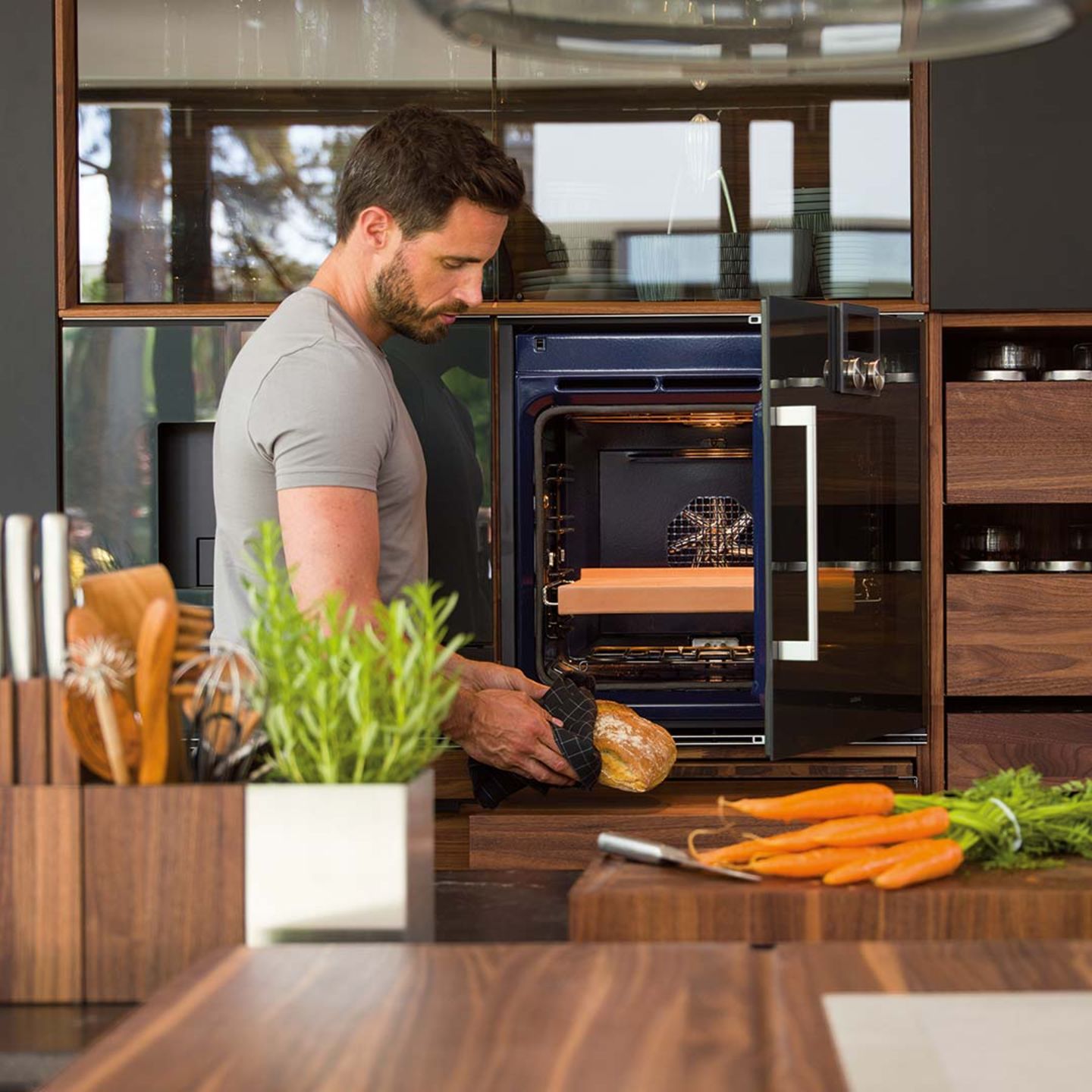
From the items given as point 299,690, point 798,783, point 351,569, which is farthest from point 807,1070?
point 798,783

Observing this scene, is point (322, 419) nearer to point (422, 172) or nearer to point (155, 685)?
point (422, 172)

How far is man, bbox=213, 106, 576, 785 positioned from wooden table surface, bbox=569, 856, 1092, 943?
0.50 metres

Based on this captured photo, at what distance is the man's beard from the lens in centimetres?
199

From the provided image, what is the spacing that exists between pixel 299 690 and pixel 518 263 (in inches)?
73.7

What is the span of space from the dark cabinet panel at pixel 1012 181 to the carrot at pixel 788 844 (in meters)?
1.61

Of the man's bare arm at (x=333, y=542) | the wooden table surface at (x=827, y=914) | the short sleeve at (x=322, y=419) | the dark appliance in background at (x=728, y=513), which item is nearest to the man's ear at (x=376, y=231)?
the short sleeve at (x=322, y=419)

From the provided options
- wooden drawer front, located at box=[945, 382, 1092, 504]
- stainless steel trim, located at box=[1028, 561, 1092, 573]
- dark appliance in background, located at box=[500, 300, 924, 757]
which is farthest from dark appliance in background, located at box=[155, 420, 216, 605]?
stainless steel trim, located at box=[1028, 561, 1092, 573]

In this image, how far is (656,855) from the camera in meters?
1.34

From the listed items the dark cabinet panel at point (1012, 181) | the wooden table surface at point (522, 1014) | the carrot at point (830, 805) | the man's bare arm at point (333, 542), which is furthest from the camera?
the dark cabinet panel at point (1012, 181)

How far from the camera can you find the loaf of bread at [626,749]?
2084 millimetres

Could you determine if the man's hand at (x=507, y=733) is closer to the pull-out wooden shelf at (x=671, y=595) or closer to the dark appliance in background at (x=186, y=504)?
the pull-out wooden shelf at (x=671, y=595)

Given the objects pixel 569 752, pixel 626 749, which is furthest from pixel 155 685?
pixel 626 749

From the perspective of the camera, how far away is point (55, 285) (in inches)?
109

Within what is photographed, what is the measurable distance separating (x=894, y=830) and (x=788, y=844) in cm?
10
